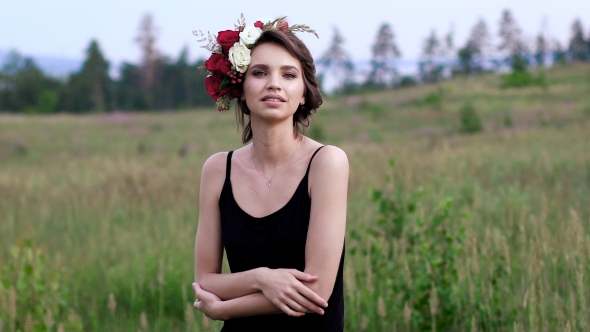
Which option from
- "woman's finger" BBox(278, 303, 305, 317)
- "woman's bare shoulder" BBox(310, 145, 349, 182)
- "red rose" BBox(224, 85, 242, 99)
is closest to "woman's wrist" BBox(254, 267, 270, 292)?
"woman's finger" BBox(278, 303, 305, 317)

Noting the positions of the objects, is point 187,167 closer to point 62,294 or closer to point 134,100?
point 62,294

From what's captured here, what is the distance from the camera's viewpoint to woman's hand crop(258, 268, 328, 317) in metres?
2.21

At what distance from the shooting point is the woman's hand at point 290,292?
2.21 m

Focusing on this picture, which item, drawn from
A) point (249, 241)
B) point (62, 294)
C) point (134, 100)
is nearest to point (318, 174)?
point (249, 241)

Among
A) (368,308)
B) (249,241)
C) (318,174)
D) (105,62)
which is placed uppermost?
(105,62)

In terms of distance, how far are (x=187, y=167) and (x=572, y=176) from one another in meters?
6.85

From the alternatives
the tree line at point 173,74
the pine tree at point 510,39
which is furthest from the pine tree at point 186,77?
the pine tree at point 510,39

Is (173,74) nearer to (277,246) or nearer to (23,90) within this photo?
(23,90)

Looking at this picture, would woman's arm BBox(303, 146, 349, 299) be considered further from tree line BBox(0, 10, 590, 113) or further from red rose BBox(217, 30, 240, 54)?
tree line BBox(0, 10, 590, 113)

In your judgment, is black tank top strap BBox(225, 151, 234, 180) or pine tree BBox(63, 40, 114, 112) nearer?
black tank top strap BBox(225, 151, 234, 180)

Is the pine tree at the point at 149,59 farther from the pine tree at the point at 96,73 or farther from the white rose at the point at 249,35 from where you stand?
the white rose at the point at 249,35

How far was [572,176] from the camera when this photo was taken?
829 cm

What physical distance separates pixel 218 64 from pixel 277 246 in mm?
747

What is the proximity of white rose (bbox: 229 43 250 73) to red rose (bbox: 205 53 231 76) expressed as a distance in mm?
69
